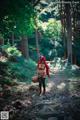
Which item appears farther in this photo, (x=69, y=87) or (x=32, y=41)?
(x=32, y=41)

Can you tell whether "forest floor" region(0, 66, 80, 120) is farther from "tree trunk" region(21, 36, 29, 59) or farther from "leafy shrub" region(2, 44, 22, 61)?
"tree trunk" region(21, 36, 29, 59)

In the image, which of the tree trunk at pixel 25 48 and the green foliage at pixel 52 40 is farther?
the green foliage at pixel 52 40

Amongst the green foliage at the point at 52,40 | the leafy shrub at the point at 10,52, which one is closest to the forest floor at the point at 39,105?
the leafy shrub at the point at 10,52

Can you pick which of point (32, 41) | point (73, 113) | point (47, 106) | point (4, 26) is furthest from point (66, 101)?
point (32, 41)

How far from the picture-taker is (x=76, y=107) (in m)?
11.3

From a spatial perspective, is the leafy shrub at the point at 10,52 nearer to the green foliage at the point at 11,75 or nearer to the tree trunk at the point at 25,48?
the green foliage at the point at 11,75

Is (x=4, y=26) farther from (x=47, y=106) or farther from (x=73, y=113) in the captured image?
(x=73, y=113)

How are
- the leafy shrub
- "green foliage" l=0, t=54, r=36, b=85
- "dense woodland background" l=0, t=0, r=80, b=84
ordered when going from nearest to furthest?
"green foliage" l=0, t=54, r=36, b=85 → "dense woodland background" l=0, t=0, r=80, b=84 → the leafy shrub

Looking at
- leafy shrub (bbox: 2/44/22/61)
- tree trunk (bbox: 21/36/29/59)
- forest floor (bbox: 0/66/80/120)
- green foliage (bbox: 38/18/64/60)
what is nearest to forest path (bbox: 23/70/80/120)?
forest floor (bbox: 0/66/80/120)

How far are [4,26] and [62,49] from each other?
25.5 meters

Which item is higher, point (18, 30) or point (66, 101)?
point (18, 30)

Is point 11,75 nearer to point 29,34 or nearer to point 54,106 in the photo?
point 29,34

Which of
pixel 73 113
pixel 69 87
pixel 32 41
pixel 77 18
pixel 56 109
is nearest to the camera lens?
pixel 73 113

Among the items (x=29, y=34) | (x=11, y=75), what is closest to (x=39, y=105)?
(x=11, y=75)
